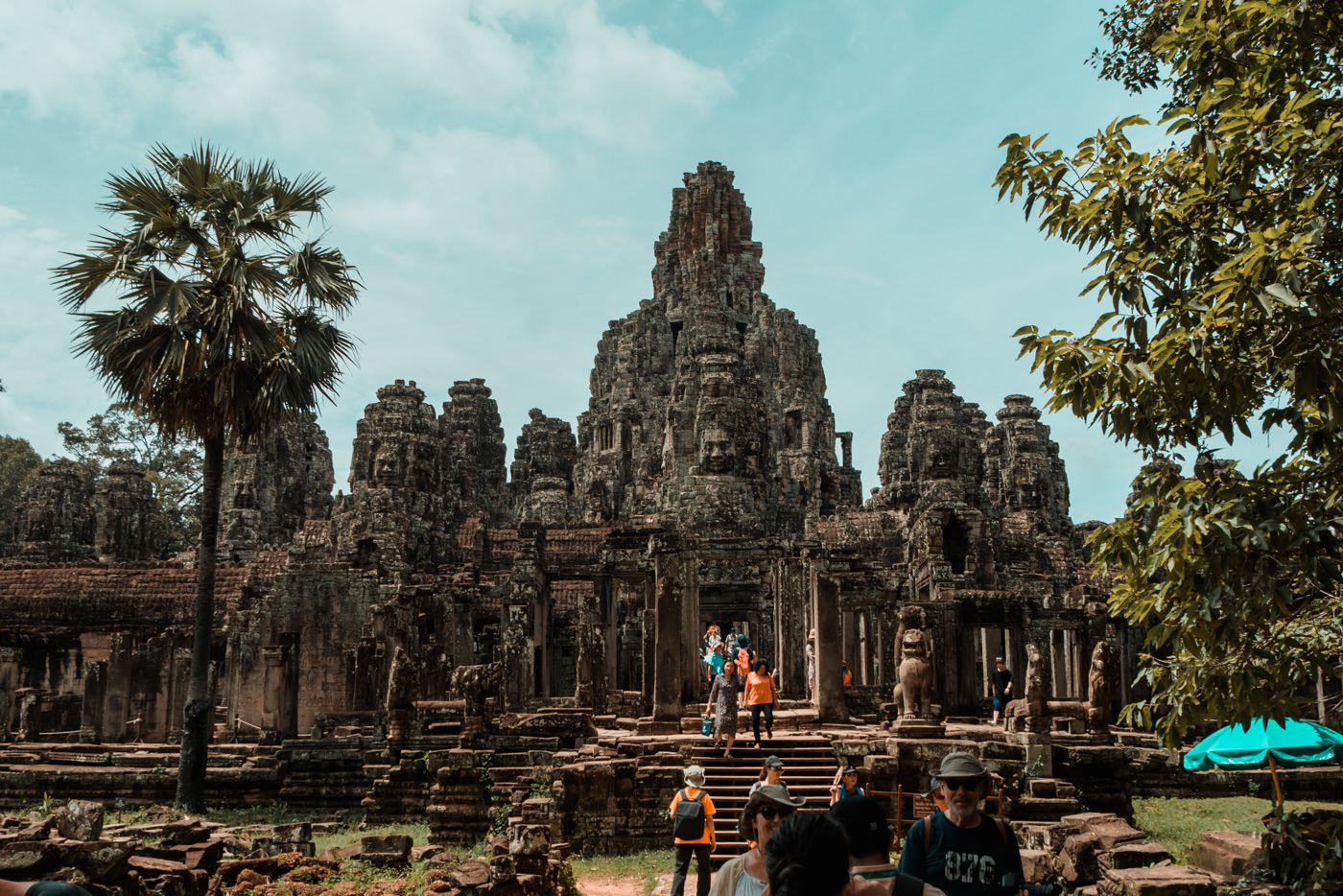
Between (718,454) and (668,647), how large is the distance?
1449 cm

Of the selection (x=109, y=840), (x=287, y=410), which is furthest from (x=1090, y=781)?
(x=287, y=410)

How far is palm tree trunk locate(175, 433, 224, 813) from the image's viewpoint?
1599cm

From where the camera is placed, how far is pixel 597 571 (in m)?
24.0

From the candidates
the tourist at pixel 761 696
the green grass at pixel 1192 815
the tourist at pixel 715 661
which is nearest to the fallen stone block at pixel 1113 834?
the green grass at pixel 1192 815

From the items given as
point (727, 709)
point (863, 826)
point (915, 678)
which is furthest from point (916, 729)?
point (863, 826)

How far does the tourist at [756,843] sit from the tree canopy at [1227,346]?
2.97 metres

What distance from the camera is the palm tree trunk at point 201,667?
16.0 meters

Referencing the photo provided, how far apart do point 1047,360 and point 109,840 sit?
814 cm

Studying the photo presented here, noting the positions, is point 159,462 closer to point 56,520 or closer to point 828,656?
point 56,520

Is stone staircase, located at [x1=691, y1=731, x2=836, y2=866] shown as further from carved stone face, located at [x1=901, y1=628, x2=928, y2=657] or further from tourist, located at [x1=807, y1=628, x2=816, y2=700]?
tourist, located at [x1=807, y1=628, x2=816, y2=700]

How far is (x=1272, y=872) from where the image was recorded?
24.3 feet

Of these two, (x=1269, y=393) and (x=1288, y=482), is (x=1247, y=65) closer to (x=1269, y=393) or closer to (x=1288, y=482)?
(x=1269, y=393)

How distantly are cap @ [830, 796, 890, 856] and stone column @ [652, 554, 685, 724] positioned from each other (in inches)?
477

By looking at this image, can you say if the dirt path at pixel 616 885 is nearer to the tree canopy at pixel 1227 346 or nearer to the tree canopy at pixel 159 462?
the tree canopy at pixel 1227 346
